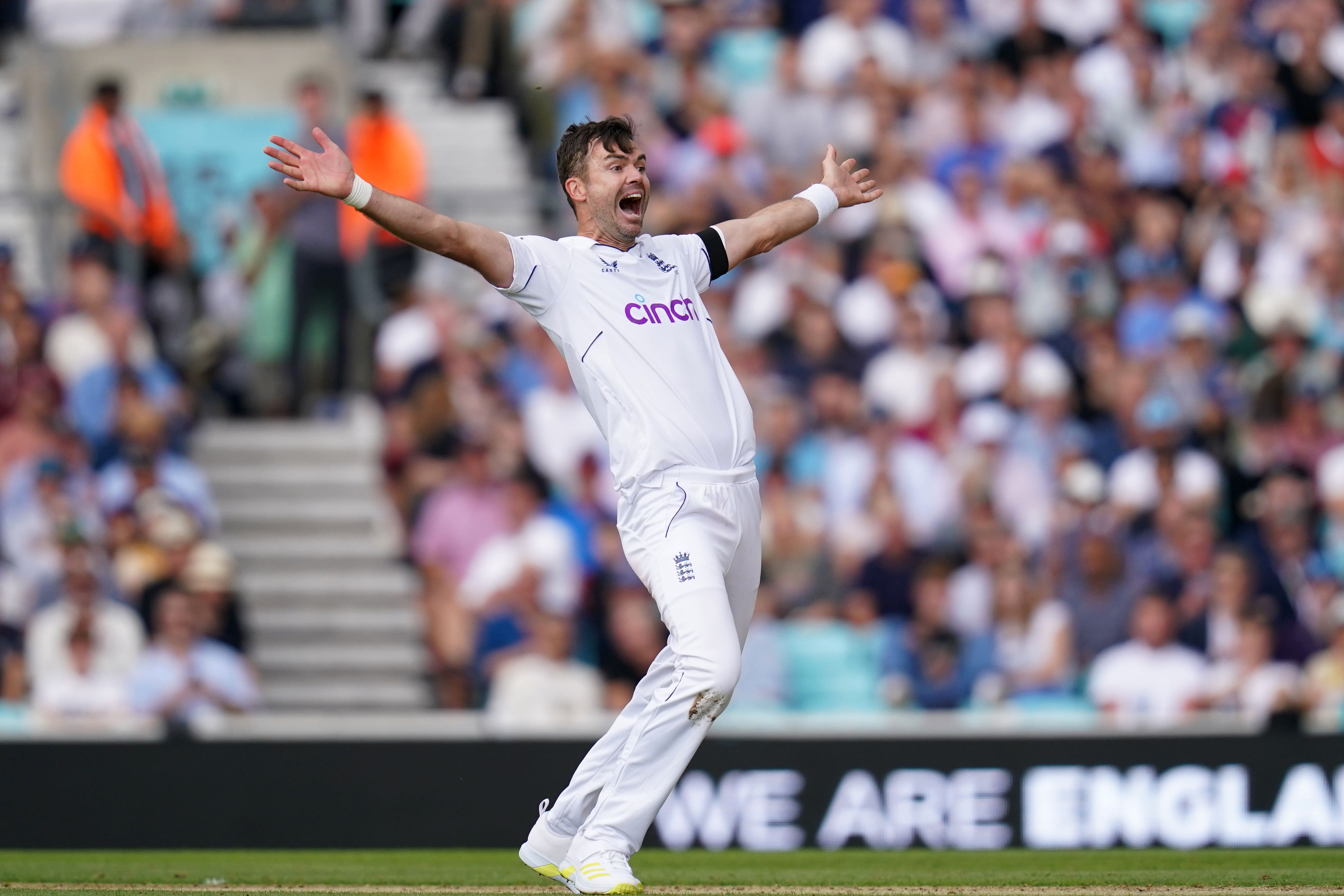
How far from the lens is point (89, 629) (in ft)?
39.8

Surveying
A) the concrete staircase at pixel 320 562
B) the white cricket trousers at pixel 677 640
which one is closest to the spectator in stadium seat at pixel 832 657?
the concrete staircase at pixel 320 562

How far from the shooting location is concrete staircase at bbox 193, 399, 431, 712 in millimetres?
13352

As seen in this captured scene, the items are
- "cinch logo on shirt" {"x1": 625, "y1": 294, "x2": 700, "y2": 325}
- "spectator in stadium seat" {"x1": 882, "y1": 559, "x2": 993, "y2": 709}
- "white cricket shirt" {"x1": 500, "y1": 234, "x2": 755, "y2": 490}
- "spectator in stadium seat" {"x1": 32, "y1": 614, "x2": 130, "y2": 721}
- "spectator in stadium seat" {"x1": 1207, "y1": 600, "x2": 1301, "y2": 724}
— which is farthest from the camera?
"spectator in stadium seat" {"x1": 882, "y1": 559, "x2": 993, "y2": 709}

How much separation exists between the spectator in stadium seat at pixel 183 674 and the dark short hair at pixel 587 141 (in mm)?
5811

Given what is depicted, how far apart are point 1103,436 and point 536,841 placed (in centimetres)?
735

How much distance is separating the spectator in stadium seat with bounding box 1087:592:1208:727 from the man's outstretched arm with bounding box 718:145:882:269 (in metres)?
4.94

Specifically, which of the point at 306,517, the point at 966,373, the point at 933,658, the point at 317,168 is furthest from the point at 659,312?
the point at 306,517

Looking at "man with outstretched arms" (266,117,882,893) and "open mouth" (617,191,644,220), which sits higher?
"open mouth" (617,191,644,220)

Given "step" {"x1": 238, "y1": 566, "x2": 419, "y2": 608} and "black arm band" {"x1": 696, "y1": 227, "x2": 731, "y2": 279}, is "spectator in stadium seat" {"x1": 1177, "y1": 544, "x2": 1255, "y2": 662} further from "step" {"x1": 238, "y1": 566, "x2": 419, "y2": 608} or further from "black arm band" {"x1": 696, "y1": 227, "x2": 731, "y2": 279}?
"black arm band" {"x1": 696, "y1": 227, "x2": 731, "y2": 279}

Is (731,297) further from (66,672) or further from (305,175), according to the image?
(305,175)

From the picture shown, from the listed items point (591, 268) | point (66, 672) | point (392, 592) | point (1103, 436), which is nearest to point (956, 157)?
point (1103, 436)

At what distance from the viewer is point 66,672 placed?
12.1 metres

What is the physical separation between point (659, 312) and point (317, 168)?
1.25 m

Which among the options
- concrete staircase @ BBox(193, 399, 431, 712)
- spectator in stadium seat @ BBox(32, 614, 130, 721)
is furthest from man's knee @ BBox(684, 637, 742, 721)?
concrete staircase @ BBox(193, 399, 431, 712)
